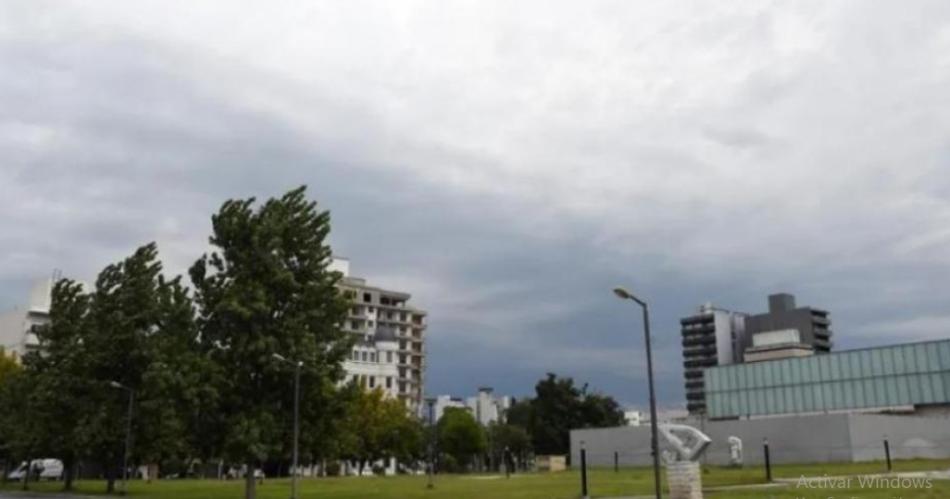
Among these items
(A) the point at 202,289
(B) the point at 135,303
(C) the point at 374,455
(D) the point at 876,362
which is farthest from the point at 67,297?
(D) the point at 876,362

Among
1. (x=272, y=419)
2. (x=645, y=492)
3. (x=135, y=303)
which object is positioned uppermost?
(x=135, y=303)

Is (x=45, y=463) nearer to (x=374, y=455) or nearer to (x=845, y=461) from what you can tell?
(x=374, y=455)

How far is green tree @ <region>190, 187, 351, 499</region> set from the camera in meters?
45.2

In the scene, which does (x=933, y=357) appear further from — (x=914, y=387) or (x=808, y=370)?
(x=808, y=370)

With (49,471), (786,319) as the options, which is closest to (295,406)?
(49,471)

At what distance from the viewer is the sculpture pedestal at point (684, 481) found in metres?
31.5

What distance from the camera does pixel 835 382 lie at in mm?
122938

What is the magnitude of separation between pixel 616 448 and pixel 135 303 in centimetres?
5548

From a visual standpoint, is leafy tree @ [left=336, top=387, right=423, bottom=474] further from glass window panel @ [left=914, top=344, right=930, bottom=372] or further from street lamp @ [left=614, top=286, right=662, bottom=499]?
street lamp @ [left=614, top=286, right=662, bottom=499]

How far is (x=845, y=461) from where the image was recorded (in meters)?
78.6

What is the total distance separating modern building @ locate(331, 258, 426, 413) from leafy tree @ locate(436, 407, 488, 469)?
33.7 metres

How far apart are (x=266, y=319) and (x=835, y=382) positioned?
321 feet

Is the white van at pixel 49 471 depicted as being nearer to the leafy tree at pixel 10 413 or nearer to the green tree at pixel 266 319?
the leafy tree at pixel 10 413

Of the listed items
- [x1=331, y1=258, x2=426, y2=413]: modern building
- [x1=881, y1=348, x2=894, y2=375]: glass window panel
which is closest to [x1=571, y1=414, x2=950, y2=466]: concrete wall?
[x1=881, y1=348, x2=894, y2=375]: glass window panel
